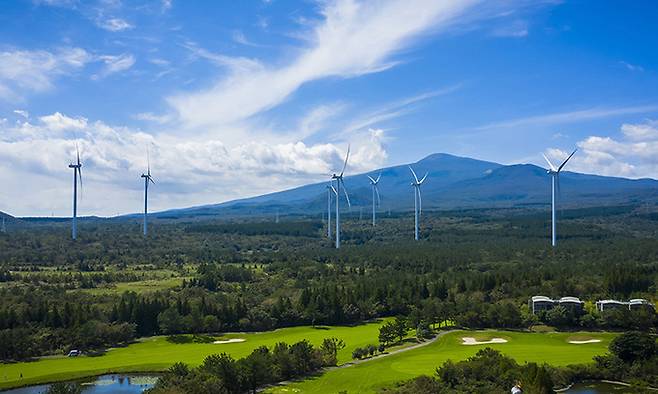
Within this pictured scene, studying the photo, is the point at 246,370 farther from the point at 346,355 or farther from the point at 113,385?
the point at 346,355

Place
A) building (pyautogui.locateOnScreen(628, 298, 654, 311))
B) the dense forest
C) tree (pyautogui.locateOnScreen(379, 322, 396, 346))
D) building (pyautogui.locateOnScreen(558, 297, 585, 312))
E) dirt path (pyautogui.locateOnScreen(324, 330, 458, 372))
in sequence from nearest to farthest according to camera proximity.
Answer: dirt path (pyautogui.locateOnScreen(324, 330, 458, 372)), tree (pyautogui.locateOnScreen(379, 322, 396, 346)), building (pyautogui.locateOnScreen(628, 298, 654, 311)), the dense forest, building (pyautogui.locateOnScreen(558, 297, 585, 312))

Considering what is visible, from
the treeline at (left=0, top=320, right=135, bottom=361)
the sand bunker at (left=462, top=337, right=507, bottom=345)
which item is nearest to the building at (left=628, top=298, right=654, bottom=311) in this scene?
the sand bunker at (left=462, top=337, right=507, bottom=345)

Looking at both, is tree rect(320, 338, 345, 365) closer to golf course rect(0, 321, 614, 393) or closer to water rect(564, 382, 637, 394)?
golf course rect(0, 321, 614, 393)

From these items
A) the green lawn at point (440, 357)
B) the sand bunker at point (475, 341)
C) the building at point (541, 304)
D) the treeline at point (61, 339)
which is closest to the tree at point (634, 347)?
the green lawn at point (440, 357)

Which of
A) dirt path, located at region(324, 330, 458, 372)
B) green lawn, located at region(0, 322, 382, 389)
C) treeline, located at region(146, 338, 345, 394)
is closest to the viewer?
treeline, located at region(146, 338, 345, 394)

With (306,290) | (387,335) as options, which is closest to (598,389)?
(387,335)

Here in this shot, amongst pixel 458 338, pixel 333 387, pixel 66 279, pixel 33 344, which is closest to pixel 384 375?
pixel 333 387
